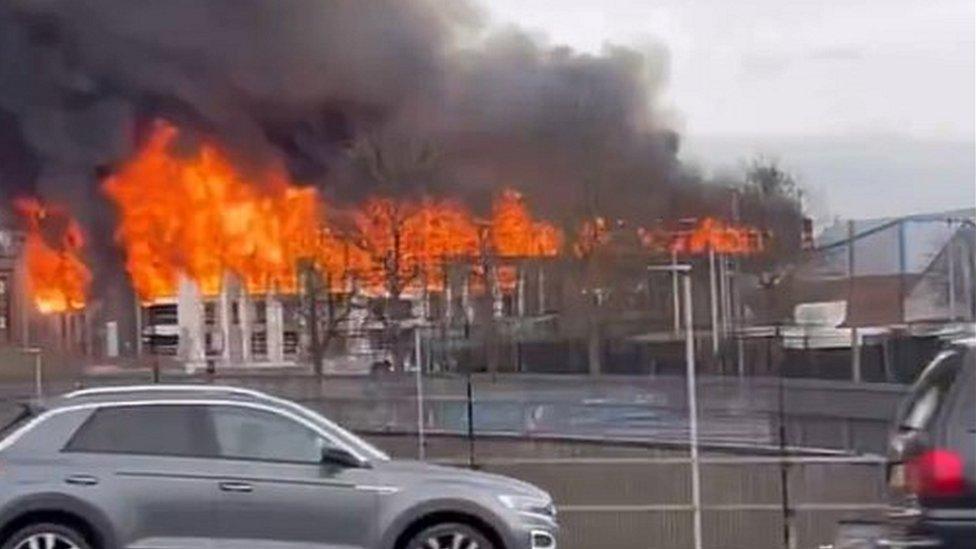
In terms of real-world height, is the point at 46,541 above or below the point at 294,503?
below

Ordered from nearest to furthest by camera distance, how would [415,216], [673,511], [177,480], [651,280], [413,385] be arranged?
[177,480]
[673,511]
[413,385]
[651,280]
[415,216]

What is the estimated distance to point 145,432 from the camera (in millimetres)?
10617

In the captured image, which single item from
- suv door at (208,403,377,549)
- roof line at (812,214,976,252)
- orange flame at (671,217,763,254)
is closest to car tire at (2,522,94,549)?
suv door at (208,403,377,549)

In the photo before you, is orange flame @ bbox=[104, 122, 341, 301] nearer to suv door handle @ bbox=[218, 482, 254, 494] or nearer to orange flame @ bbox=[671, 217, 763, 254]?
orange flame @ bbox=[671, 217, 763, 254]

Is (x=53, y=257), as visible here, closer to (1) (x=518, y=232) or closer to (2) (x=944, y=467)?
(1) (x=518, y=232)

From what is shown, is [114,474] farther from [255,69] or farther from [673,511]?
[255,69]

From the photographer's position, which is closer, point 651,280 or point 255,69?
point 651,280

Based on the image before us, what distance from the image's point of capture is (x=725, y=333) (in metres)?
28.9

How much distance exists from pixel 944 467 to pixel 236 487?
446cm

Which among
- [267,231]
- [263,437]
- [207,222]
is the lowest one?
[263,437]

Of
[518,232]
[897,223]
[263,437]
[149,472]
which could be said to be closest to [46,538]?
[149,472]

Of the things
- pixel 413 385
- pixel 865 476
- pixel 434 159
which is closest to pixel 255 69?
pixel 434 159

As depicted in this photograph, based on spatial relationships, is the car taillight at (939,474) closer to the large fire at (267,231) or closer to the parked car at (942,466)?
the parked car at (942,466)

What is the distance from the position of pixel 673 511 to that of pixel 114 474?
552 centimetres
